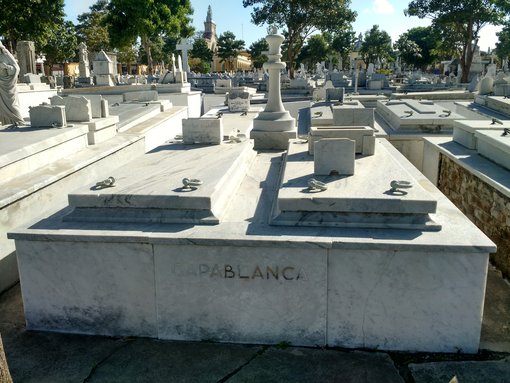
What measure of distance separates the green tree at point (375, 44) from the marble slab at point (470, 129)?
210 feet

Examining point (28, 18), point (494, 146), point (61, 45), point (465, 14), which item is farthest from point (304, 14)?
point (494, 146)

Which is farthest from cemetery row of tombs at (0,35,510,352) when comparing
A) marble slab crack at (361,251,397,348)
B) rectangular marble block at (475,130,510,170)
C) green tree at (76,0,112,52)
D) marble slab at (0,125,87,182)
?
green tree at (76,0,112,52)

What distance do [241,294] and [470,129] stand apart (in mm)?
5068

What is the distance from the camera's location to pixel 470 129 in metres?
7.34

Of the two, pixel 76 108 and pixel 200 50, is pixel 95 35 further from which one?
pixel 76 108

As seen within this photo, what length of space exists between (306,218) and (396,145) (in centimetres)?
567

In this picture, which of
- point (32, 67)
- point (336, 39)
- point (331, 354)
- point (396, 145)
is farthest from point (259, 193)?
point (336, 39)

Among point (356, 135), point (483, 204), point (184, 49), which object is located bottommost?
point (483, 204)

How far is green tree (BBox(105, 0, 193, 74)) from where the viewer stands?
115 ft

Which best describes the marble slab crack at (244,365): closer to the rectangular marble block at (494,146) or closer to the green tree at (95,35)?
the rectangular marble block at (494,146)

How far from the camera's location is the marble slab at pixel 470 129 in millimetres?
7270

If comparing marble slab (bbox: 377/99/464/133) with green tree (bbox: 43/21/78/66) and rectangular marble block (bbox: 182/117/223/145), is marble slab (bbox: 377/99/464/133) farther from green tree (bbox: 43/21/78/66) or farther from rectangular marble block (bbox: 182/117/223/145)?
green tree (bbox: 43/21/78/66)

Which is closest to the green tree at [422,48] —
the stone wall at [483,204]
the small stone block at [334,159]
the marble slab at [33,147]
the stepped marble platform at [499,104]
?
the stepped marble platform at [499,104]

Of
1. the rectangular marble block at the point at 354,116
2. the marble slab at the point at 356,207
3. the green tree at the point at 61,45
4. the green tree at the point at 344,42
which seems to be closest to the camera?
the marble slab at the point at 356,207
